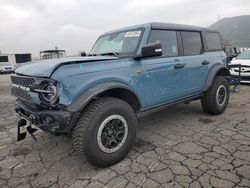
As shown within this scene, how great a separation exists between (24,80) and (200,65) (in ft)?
10.4

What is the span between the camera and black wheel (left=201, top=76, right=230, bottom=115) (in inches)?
Answer: 179

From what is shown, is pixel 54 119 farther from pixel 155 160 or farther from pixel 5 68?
pixel 5 68

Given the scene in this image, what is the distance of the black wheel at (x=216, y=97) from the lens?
454cm

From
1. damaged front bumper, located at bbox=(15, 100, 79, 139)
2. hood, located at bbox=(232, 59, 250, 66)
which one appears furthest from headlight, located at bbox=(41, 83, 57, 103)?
hood, located at bbox=(232, 59, 250, 66)

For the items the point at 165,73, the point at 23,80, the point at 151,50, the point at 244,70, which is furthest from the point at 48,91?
the point at 244,70

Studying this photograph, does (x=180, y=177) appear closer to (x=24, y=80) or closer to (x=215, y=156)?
(x=215, y=156)

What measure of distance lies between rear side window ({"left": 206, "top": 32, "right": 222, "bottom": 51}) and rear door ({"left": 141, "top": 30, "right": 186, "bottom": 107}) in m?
1.15

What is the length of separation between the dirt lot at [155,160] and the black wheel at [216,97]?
0.91 ft

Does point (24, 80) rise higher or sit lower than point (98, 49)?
lower

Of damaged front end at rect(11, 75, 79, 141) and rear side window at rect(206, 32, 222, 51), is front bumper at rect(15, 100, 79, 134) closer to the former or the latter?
damaged front end at rect(11, 75, 79, 141)

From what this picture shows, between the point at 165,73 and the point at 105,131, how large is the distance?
4.70 feet

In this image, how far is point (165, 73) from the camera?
355 centimetres

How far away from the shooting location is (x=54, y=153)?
3.37 m

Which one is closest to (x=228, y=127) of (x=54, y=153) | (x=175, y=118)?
(x=175, y=118)
